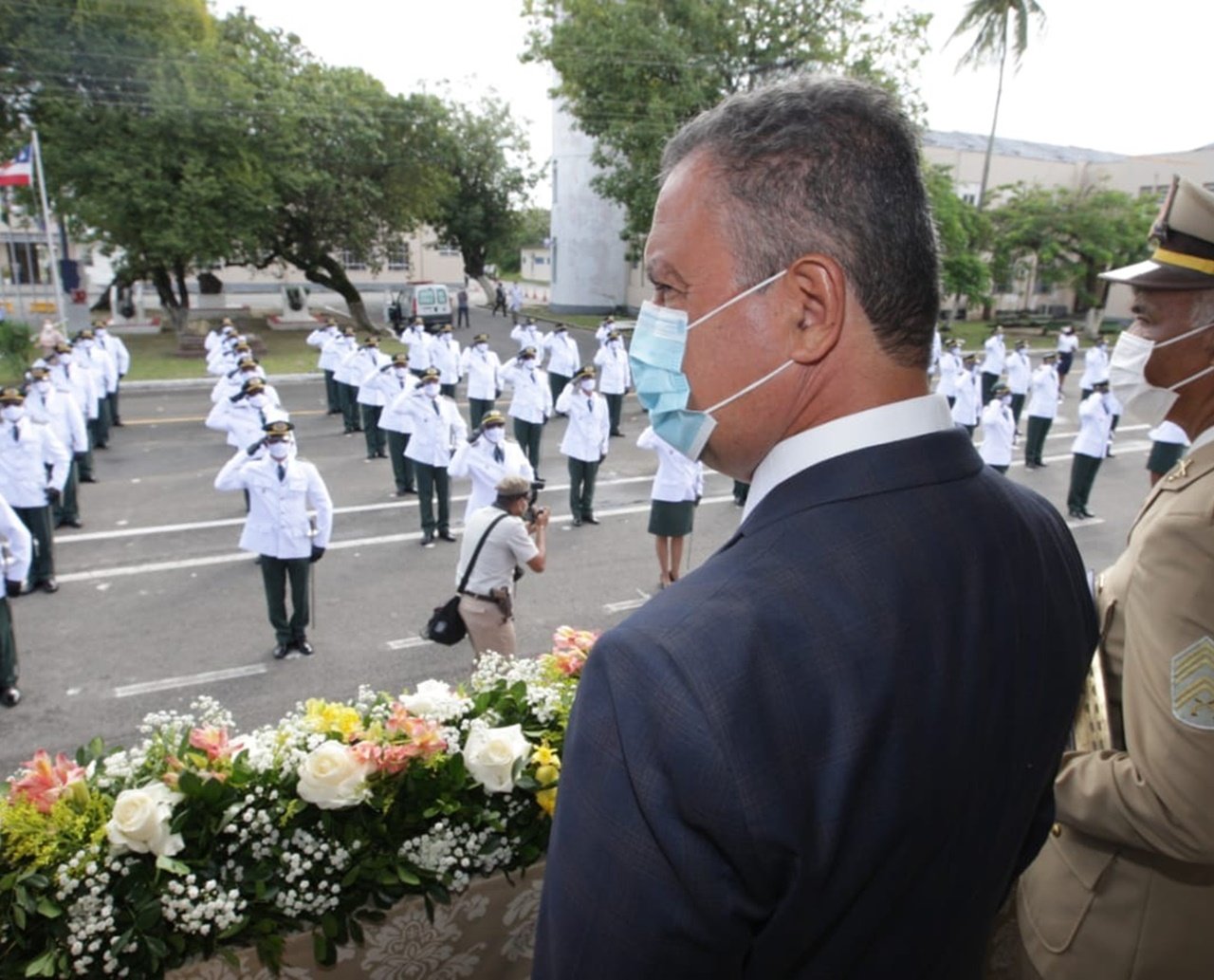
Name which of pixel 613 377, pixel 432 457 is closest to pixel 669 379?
pixel 432 457

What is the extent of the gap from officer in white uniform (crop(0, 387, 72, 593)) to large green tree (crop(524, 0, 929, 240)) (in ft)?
57.6

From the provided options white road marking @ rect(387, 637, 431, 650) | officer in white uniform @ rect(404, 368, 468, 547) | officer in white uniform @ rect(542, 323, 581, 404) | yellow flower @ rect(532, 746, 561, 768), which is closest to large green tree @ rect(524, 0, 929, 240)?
officer in white uniform @ rect(542, 323, 581, 404)

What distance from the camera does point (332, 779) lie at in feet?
7.79

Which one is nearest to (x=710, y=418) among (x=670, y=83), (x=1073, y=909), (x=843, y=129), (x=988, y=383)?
(x=843, y=129)

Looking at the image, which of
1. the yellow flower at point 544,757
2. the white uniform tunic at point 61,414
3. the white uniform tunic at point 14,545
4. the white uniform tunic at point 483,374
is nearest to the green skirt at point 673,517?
the white uniform tunic at point 14,545

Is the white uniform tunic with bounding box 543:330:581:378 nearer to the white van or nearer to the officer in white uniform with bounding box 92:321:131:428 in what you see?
the officer in white uniform with bounding box 92:321:131:428

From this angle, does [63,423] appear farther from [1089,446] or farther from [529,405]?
[1089,446]

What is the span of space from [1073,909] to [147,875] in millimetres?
2367

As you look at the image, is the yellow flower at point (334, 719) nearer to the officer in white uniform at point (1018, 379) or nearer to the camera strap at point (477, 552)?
the camera strap at point (477, 552)

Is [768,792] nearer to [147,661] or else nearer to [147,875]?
[147,875]

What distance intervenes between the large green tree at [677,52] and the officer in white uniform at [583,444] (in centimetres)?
1359

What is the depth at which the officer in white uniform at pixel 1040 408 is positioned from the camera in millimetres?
13641

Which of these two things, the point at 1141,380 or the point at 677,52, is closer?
the point at 1141,380

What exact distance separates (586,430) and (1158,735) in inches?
356
